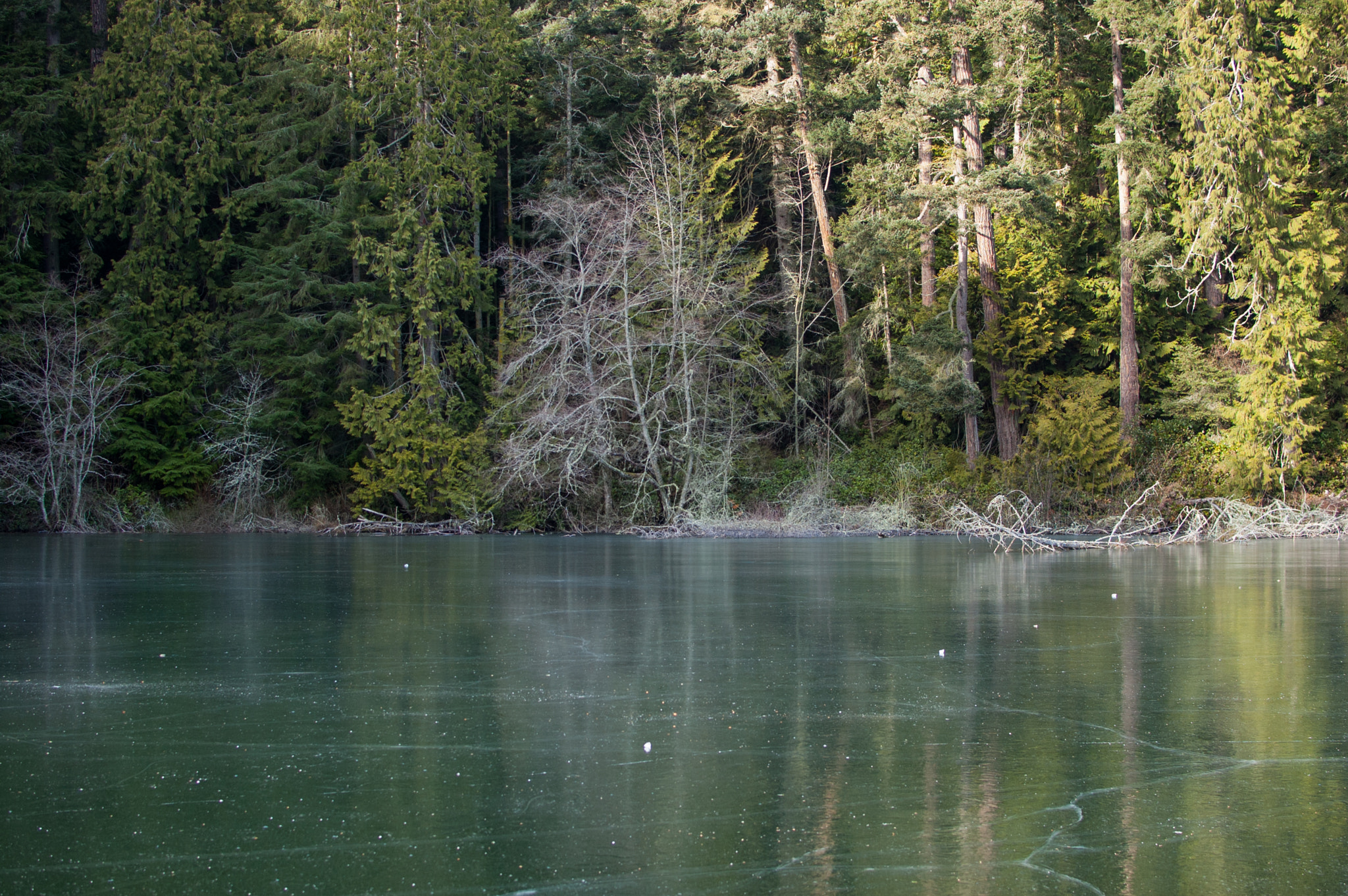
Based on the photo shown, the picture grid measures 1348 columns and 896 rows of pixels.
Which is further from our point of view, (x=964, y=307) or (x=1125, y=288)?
(x=964, y=307)

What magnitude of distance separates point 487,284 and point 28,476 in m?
12.1

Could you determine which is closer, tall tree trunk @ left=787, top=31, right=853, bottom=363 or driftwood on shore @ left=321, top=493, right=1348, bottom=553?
driftwood on shore @ left=321, top=493, right=1348, bottom=553

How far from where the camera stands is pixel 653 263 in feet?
85.2

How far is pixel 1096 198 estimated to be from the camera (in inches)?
1167

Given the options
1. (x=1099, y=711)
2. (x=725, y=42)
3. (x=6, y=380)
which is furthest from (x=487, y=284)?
(x=1099, y=711)

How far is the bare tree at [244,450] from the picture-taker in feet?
90.9

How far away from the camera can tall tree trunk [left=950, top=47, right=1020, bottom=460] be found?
26.9 m

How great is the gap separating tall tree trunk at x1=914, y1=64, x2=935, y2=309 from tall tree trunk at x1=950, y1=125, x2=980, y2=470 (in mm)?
755

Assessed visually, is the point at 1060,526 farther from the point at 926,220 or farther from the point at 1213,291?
the point at 1213,291

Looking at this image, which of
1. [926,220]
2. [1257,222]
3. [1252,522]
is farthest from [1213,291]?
[1252,522]

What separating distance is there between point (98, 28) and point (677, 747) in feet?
111

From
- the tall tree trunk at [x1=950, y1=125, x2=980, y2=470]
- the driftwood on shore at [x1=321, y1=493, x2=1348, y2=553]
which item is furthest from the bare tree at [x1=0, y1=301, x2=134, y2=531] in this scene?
the tall tree trunk at [x1=950, y1=125, x2=980, y2=470]

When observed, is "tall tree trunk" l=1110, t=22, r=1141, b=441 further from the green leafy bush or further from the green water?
the green water

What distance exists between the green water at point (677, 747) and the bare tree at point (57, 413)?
58.3ft
